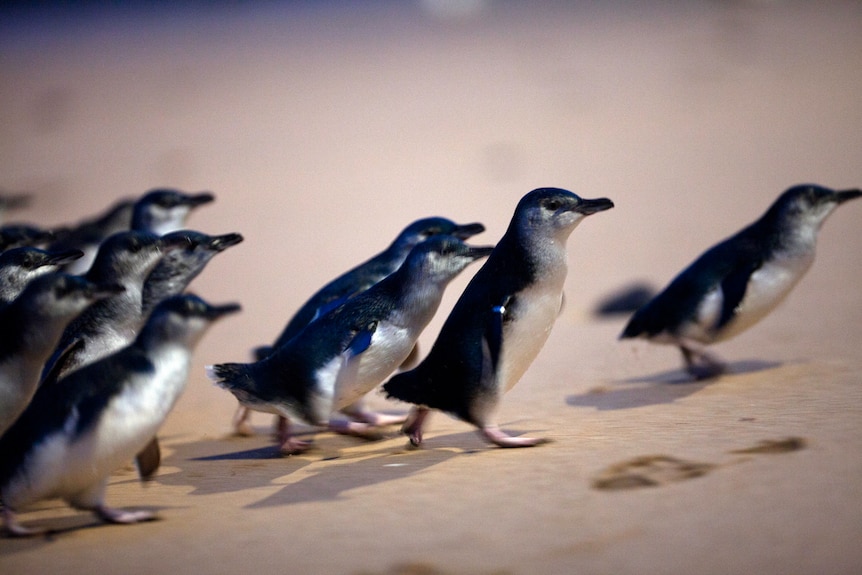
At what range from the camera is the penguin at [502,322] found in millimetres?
5035

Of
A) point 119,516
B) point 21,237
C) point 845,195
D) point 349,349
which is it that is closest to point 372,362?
point 349,349

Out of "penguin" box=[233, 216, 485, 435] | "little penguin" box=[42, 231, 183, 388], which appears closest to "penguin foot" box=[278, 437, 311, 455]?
"penguin" box=[233, 216, 485, 435]

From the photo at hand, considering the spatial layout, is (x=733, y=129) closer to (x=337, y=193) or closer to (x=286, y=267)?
(x=337, y=193)

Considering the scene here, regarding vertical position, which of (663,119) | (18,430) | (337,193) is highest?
(663,119)

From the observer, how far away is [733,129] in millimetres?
19016

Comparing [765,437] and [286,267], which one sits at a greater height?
[286,267]

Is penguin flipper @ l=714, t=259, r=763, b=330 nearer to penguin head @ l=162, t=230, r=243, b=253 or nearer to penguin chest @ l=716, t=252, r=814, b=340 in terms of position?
penguin chest @ l=716, t=252, r=814, b=340

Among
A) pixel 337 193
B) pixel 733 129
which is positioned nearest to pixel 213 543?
pixel 337 193

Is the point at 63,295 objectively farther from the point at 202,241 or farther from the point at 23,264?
the point at 202,241

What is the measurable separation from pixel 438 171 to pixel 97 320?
14.1m

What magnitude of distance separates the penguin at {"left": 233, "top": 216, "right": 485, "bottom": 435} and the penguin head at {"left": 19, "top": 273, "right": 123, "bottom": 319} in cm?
183

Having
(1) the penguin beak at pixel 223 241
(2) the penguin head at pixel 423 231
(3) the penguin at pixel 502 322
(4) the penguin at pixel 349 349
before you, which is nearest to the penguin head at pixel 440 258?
(4) the penguin at pixel 349 349

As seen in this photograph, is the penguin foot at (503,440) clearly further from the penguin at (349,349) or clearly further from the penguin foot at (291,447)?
the penguin foot at (291,447)

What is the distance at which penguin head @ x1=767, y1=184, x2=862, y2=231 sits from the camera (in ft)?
22.8
